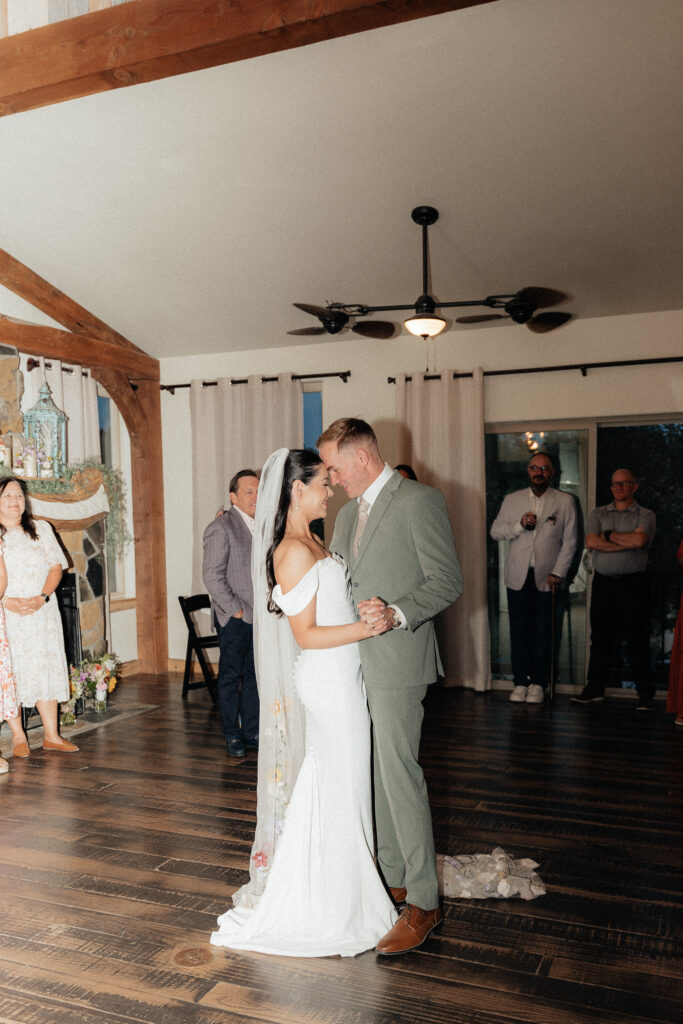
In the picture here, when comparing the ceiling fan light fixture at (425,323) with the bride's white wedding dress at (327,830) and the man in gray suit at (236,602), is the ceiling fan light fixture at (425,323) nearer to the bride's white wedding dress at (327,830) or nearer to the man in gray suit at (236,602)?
the man in gray suit at (236,602)

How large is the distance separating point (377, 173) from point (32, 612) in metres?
3.36

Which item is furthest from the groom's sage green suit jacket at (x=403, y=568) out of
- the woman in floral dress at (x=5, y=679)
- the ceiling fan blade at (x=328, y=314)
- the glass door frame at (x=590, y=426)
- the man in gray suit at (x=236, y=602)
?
the glass door frame at (x=590, y=426)

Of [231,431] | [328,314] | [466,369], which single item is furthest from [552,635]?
[231,431]

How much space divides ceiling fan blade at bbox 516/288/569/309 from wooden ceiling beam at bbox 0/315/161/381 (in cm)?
348

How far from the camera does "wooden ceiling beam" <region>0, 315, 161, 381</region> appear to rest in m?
5.80

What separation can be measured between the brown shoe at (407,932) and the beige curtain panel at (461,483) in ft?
12.3

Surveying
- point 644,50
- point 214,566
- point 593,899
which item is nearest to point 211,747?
point 214,566

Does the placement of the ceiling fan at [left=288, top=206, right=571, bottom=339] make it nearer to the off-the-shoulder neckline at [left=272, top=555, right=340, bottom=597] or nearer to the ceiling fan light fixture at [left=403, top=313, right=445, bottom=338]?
the ceiling fan light fixture at [left=403, top=313, right=445, bottom=338]

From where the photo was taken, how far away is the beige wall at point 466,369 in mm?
6012

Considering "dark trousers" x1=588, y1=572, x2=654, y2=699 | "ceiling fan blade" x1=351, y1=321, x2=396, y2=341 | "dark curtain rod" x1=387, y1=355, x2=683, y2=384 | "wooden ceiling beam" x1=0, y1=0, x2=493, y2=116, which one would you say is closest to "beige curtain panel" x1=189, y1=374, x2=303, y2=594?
"dark curtain rod" x1=387, y1=355, x2=683, y2=384

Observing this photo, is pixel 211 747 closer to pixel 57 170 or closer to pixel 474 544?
pixel 474 544

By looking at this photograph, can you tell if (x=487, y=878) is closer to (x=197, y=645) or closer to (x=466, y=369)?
(x=197, y=645)

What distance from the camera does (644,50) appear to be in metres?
3.67

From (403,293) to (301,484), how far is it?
3.80 m
